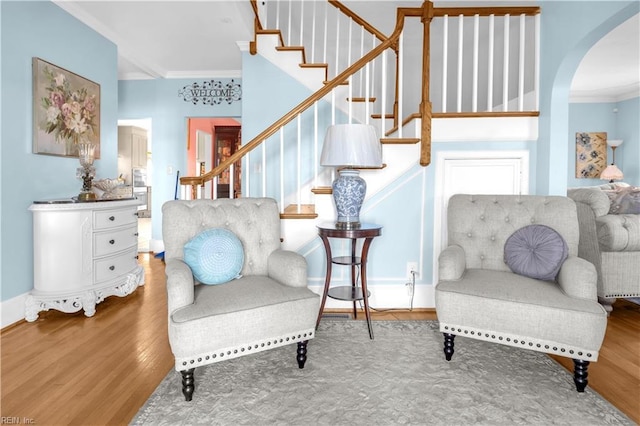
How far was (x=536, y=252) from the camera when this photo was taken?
7.61 feet

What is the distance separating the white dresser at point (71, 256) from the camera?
2.94 m

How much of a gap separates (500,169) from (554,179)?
0.40m

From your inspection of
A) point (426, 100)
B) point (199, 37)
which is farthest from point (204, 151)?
point (426, 100)

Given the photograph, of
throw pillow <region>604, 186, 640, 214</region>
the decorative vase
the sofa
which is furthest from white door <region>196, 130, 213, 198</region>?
throw pillow <region>604, 186, 640, 214</region>

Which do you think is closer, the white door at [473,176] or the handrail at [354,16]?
the white door at [473,176]

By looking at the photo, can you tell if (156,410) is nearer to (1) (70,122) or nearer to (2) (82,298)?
(2) (82,298)

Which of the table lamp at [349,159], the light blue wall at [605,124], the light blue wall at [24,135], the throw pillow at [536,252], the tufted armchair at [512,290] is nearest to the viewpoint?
the tufted armchair at [512,290]

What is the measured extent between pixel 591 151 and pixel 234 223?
280 inches

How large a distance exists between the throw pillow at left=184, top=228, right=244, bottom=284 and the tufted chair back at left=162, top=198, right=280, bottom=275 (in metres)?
0.10

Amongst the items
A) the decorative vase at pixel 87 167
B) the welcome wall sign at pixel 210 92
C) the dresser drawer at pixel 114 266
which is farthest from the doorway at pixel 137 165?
the decorative vase at pixel 87 167

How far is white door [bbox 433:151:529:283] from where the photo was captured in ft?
10.6

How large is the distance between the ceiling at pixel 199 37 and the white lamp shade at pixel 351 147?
1.92 meters

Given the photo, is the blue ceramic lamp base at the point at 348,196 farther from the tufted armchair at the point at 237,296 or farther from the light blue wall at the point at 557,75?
the light blue wall at the point at 557,75

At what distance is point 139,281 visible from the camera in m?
3.84
